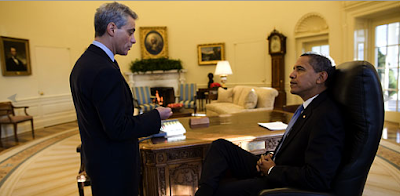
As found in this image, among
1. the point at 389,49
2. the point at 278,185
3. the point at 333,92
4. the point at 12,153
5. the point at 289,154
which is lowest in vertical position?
the point at 12,153

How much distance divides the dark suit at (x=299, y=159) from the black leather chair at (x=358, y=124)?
46 millimetres

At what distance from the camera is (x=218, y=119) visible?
3121 millimetres

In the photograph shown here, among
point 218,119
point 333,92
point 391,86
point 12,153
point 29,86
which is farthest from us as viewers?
point 29,86

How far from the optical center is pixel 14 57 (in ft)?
21.1

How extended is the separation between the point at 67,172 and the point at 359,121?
3.73 m

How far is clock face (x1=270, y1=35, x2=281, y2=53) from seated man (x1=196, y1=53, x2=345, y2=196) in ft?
21.9

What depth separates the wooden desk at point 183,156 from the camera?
7.14 feet

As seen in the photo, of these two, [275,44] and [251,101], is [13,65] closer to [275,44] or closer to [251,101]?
[251,101]

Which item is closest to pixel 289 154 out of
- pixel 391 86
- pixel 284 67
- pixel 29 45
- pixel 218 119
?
pixel 218 119

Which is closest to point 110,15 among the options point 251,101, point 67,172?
point 67,172

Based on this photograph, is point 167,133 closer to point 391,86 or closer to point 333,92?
point 333,92

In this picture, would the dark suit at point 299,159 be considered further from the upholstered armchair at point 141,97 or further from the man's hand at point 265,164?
the upholstered armchair at point 141,97

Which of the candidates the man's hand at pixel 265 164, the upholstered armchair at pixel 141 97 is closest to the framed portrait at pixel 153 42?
the upholstered armchair at pixel 141 97

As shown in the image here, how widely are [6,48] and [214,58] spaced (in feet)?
19.9
